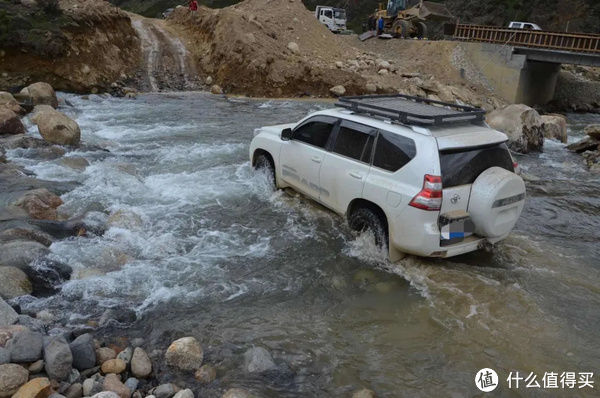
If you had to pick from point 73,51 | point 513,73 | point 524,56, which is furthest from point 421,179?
point 513,73

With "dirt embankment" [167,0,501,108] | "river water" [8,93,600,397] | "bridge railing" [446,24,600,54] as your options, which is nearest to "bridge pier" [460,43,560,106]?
"bridge railing" [446,24,600,54]

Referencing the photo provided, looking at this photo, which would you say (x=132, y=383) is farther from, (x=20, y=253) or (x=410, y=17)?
(x=410, y=17)

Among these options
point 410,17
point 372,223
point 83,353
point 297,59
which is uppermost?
point 410,17

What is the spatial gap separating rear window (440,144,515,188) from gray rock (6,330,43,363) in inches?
183

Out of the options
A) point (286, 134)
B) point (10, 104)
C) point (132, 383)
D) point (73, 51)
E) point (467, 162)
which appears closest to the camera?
point (132, 383)

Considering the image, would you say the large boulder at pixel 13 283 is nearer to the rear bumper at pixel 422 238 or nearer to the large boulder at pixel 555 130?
the rear bumper at pixel 422 238

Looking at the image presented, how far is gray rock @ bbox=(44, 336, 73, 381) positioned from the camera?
13.6 feet

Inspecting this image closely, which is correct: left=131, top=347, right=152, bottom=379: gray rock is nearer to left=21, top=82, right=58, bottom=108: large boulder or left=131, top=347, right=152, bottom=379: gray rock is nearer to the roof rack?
A: the roof rack

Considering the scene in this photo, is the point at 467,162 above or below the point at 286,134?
above

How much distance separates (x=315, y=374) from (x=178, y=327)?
1644 mm

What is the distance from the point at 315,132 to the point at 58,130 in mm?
7447

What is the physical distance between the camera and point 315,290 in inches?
241

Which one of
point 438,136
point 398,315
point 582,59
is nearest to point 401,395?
point 398,315

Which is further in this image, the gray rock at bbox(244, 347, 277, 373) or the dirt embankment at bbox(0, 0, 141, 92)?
the dirt embankment at bbox(0, 0, 141, 92)
